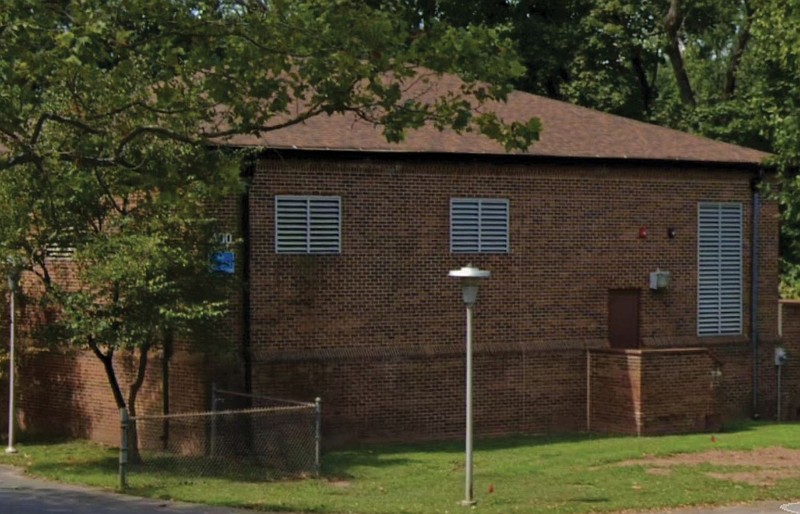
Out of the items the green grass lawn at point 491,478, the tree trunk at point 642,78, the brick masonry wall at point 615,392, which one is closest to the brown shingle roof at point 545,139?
the brick masonry wall at point 615,392

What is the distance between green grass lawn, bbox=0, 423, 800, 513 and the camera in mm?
19125

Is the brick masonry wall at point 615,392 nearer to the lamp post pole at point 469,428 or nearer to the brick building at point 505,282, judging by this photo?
the brick building at point 505,282

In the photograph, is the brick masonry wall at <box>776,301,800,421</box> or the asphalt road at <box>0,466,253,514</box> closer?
the asphalt road at <box>0,466,253,514</box>

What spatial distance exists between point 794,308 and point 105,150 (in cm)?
1737

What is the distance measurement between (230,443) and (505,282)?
6.28m

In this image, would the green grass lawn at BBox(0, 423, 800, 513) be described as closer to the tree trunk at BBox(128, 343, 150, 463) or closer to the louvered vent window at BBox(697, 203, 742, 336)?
the tree trunk at BBox(128, 343, 150, 463)

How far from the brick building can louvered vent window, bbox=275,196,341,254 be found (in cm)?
2

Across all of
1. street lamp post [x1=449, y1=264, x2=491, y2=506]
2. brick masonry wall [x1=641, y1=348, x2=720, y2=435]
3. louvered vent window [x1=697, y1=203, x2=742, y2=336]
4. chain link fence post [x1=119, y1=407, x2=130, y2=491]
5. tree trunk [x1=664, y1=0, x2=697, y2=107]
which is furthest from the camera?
tree trunk [x1=664, y1=0, x2=697, y2=107]

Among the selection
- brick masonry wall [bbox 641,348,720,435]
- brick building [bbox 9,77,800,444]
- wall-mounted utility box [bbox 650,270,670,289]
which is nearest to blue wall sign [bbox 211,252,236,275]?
brick building [bbox 9,77,800,444]

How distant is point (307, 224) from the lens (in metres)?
25.8

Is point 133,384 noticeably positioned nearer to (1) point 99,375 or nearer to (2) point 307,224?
(1) point 99,375

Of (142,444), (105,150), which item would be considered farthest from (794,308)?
(105,150)

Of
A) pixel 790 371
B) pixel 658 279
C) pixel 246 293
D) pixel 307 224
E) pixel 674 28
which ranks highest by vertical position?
pixel 674 28

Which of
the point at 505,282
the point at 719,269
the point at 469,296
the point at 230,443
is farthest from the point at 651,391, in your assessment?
the point at 469,296
